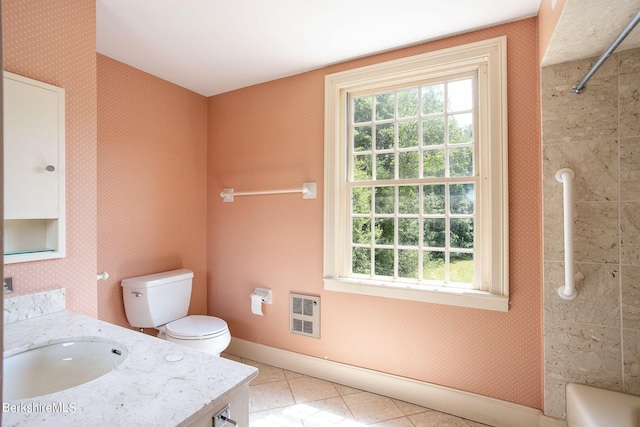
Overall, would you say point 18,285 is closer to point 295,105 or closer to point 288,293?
point 288,293

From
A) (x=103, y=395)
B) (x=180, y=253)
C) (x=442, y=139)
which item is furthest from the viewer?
(x=180, y=253)

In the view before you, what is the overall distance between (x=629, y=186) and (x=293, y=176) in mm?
1942

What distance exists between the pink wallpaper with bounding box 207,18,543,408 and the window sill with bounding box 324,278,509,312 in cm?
6

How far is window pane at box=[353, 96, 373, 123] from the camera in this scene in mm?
2316

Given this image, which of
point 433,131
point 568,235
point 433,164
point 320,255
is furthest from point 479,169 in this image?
point 320,255

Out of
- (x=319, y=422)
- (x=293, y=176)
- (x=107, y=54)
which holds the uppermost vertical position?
(x=107, y=54)

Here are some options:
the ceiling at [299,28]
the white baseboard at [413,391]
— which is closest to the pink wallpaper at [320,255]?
the white baseboard at [413,391]

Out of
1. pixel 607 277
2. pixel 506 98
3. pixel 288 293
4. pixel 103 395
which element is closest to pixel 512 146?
pixel 506 98

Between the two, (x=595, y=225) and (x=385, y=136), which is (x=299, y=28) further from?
(x=595, y=225)

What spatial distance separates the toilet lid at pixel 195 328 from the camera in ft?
6.73

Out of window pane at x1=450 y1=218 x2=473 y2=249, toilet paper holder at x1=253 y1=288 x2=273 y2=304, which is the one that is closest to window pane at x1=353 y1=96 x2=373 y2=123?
window pane at x1=450 y1=218 x2=473 y2=249

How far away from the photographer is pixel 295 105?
2469mm

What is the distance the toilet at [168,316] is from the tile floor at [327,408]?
46cm
